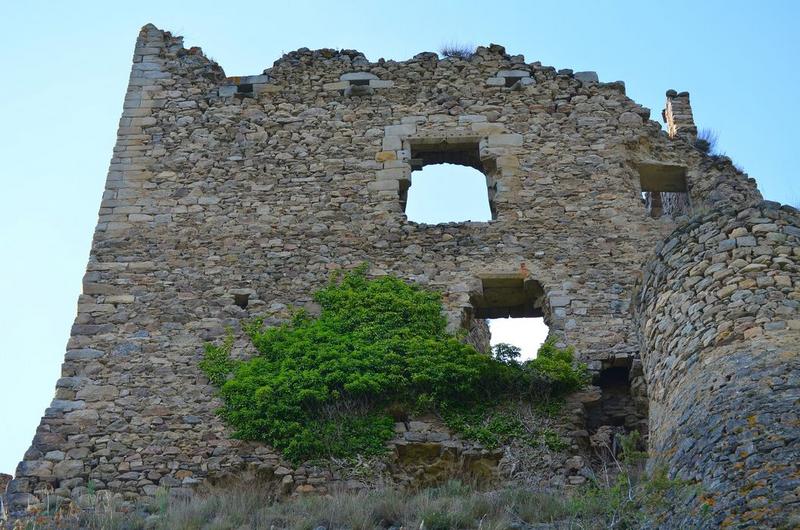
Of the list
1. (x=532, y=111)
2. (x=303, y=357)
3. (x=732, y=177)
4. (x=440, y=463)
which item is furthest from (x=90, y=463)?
(x=732, y=177)

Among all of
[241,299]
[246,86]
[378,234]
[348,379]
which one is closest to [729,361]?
[348,379]

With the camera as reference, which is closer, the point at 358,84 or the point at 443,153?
the point at 443,153

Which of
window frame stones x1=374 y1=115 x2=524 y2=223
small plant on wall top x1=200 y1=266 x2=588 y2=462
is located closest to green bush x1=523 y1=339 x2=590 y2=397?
small plant on wall top x1=200 y1=266 x2=588 y2=462

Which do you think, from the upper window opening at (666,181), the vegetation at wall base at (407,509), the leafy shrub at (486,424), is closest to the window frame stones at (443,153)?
the upper window opening at (666,181)

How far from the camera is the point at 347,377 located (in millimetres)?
11547

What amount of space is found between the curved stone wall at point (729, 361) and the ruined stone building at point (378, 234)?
0.03 m

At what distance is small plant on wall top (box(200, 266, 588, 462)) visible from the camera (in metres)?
11.3

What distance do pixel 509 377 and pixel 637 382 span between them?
49.0 inches

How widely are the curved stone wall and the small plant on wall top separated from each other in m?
2.04

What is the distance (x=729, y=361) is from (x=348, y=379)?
12.9ft

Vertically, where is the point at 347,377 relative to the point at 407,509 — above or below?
above

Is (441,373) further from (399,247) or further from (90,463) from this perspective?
(90,463)

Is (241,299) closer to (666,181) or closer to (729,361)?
(666,181)

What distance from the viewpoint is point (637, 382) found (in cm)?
1175
